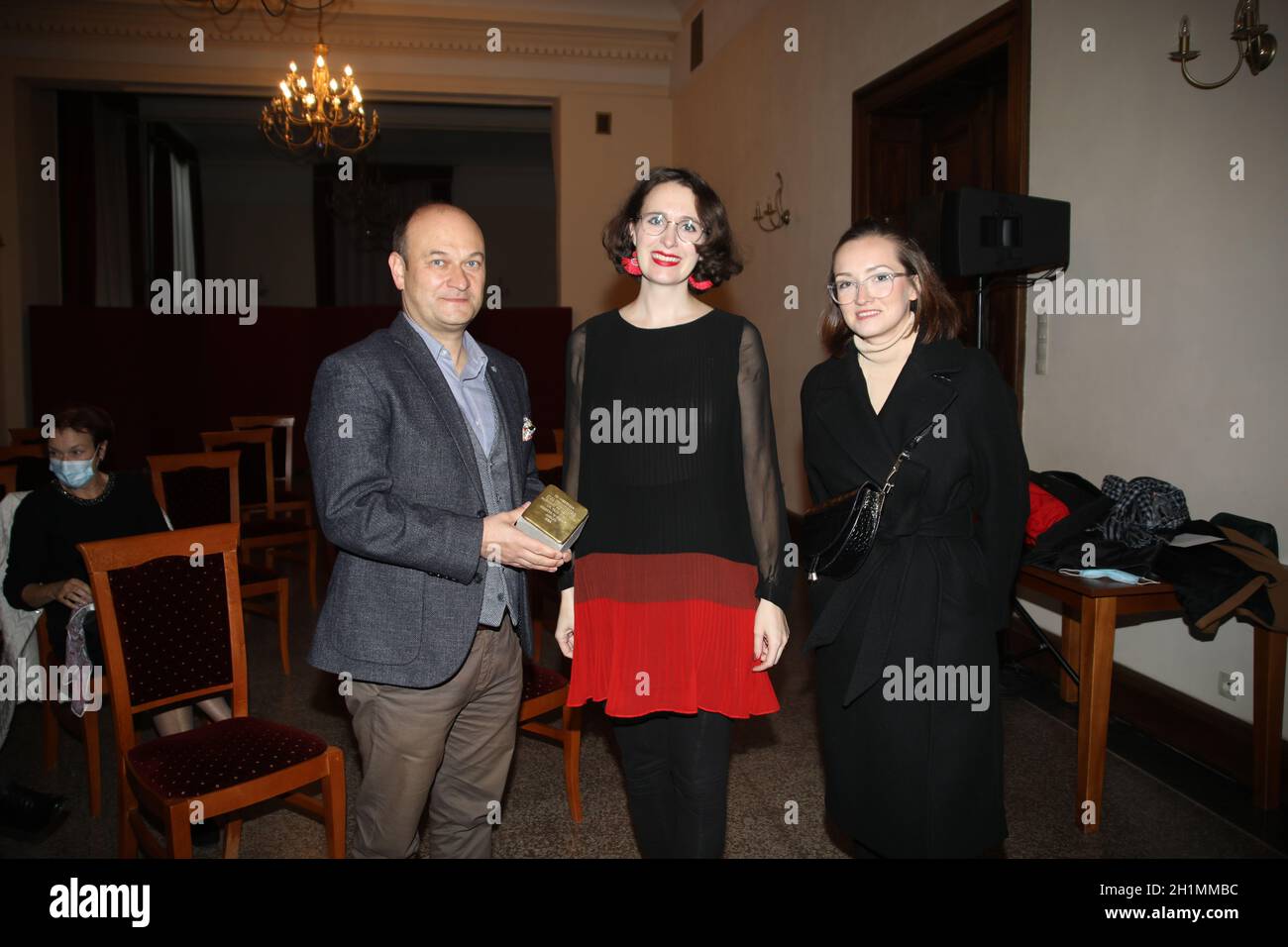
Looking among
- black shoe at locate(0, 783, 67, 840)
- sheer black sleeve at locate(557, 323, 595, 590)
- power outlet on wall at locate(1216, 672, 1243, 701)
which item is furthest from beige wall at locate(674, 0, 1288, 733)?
black shoe at locate(0, 783, 67, 840)

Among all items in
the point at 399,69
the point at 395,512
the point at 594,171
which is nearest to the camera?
the point at 395,512

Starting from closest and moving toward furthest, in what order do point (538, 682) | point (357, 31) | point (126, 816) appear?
point (126, 816) < point (538, 682) < point (357, 31)

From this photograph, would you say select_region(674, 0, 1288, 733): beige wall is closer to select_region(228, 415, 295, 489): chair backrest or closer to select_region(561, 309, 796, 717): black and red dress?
select_region(561, 309, 796, 717): black and red dress

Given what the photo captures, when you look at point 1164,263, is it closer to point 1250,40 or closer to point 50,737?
point 1250,40

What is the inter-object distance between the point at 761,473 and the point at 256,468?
459 centimetres

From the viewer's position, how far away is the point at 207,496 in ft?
14.7

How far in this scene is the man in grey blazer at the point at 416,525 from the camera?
1.75m

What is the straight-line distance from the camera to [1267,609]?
2.86 metres

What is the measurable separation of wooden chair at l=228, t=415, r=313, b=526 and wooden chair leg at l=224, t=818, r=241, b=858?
3.26 metres

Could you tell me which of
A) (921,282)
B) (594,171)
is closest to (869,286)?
(921,282)

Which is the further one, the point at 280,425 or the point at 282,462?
the point at 282,462

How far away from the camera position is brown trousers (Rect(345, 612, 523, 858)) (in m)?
1.87

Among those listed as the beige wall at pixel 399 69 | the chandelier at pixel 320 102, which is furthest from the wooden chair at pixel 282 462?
the beige wall at pixel 399 69

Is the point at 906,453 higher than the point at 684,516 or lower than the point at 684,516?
higher
